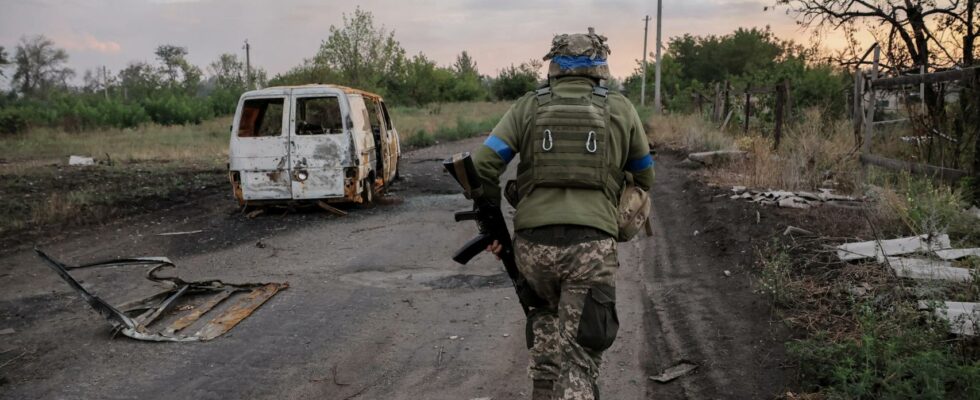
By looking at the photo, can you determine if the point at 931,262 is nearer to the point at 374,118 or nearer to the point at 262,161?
the point at 262,161

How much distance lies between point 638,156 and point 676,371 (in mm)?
1626

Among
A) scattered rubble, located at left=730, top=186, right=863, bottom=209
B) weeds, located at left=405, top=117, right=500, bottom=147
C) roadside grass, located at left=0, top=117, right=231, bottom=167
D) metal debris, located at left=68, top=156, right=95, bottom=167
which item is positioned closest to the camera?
scattered rubble, located at left=730, top=186, right=863, bottom=209

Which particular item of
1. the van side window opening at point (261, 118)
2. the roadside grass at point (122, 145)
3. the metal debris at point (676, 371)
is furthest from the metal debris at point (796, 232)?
the roadside grass at point (122, 145)

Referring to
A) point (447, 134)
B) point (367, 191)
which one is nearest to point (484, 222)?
point (367, 191)

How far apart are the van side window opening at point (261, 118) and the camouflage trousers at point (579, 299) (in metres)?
8.04

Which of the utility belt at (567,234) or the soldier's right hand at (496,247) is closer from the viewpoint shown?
the utility belt at (567,234)

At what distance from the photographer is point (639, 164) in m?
3.38

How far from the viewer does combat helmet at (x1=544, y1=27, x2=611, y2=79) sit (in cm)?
319

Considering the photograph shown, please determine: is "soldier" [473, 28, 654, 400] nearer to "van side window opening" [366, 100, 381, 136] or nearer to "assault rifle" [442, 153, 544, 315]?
"assault rifle" [442, 153, 544, 315]

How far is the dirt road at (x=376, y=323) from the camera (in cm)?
417

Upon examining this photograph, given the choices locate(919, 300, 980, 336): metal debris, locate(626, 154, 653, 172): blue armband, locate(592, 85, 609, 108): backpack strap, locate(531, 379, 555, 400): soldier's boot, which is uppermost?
locate(592, 85, 609, 108): backpack strap

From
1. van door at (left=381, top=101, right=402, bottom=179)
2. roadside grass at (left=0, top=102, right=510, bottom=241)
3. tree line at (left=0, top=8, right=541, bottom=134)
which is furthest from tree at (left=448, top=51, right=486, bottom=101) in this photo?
van door at (left=381, top=101, right=402, bottom=179)

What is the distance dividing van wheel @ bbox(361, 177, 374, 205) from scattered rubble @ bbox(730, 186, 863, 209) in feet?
17.6

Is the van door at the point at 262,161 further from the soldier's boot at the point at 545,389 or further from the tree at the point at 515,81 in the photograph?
the tree at the point at 515,81
